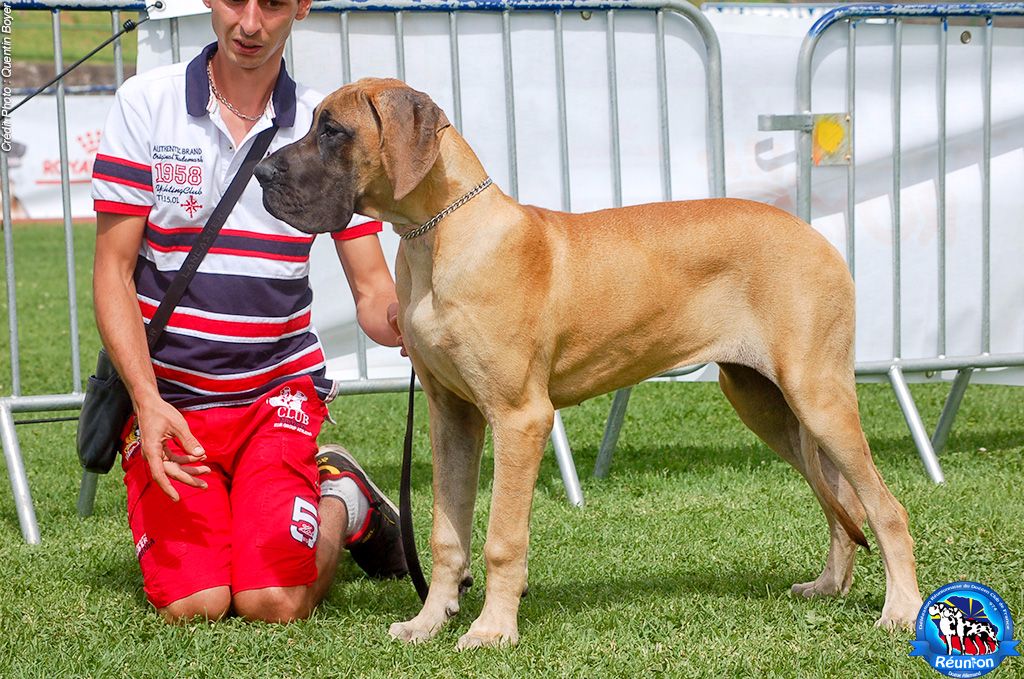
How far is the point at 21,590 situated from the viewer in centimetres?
447

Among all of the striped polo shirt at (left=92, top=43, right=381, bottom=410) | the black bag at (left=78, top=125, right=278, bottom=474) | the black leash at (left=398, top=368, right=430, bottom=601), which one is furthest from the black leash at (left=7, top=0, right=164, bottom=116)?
the black leash at (left=398, top=368, right=430, bottom=601)

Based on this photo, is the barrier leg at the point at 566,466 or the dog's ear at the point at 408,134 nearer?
the dog's ear at the point at 408,134

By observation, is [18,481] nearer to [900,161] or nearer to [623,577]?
[623,577]

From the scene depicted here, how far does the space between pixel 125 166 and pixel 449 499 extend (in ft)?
5.31

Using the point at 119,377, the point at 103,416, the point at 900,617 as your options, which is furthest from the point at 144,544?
the point at 900,617

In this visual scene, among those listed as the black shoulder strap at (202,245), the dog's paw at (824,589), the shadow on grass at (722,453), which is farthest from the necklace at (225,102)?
the shadow on grass at (722,453)

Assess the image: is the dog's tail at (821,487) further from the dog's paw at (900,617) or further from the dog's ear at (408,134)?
the dog's ear at (408,134)

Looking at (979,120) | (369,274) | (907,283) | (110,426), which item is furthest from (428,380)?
(979,120)

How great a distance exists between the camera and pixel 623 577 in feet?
14.8

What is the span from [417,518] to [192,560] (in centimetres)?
137

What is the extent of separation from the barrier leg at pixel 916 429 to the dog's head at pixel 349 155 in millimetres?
3345

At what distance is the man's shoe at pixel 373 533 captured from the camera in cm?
468

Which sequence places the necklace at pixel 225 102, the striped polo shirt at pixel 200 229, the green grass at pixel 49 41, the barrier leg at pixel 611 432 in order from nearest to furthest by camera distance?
1. the striped polo shirt at pixel 200 229
2. the necklace at pixel 225 102
3. the barrier leg at pixel 611 432
4. the green grass at pixel 49 41

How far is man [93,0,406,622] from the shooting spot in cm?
Result: 417
